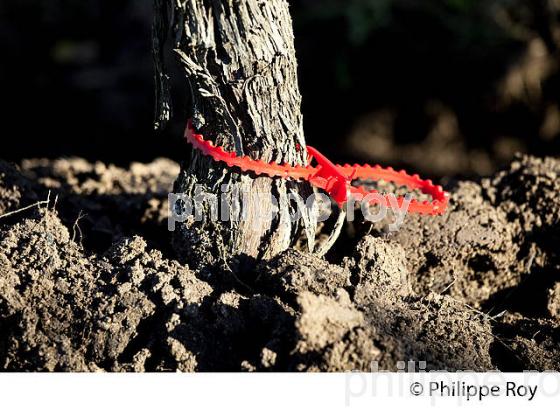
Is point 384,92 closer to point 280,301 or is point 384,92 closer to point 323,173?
point 323,173

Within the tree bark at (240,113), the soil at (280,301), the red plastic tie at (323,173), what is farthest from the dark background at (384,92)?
the tree bark at (240,113)

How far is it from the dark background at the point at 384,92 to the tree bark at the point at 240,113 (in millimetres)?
1927

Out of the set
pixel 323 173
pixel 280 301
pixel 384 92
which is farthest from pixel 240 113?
pixel 384 92

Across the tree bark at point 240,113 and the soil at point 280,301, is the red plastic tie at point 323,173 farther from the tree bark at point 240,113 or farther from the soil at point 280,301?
the soil at point 280,301

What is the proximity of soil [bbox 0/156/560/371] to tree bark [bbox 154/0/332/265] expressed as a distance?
10cm

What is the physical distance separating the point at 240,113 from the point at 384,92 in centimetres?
243

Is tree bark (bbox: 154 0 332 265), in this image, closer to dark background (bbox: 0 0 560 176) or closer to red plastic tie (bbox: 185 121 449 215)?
red plastic tie (bbox: 185 121 449 215)

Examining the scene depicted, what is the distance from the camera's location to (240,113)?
2012mm

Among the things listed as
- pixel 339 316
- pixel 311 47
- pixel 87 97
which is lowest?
pixel 339 316

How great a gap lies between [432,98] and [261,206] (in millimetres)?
2327

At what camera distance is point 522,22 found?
423 cm

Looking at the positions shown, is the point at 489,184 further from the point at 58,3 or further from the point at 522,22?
the point at 58,3

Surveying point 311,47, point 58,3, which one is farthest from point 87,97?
point 311,47

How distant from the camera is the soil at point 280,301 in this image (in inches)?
73.0
